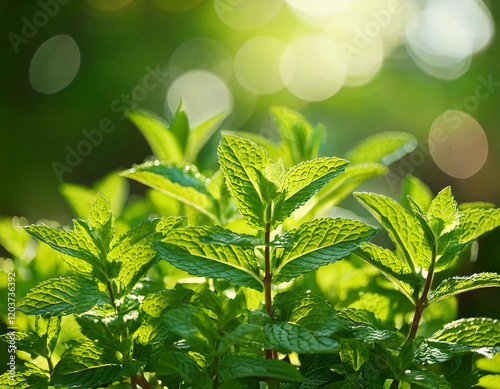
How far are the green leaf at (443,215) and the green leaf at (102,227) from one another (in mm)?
289

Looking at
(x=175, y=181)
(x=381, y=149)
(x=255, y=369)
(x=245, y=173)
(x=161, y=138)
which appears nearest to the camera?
(x=255, y=369)

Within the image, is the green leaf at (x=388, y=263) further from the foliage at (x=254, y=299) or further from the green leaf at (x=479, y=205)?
the green leaf at (x=479, y=205)

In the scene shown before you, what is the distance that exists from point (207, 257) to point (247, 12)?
3984 millimetres

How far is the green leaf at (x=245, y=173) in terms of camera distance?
0.48 m

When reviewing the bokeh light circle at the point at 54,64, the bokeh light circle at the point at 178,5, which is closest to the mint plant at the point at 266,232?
the bokeh light circle at the point at 54,64

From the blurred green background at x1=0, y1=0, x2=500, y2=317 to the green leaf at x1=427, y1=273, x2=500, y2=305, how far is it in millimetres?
2711

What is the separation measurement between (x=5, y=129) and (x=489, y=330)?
3978 millimetres

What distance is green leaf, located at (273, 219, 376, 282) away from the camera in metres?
Answer: 0.44

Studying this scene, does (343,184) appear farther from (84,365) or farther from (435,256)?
(84,365)

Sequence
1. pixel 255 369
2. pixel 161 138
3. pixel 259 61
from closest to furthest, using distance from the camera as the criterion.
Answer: pixel 255 369, pixel 161 138, pixel 259 61

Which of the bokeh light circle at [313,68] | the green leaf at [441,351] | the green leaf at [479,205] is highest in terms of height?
the bokeh light circle at [313,68]

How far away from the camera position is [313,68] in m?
4.20

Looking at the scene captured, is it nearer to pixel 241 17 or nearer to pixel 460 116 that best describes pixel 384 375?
pixel 460 116

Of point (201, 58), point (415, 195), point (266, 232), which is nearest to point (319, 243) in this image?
point (266, 232)
